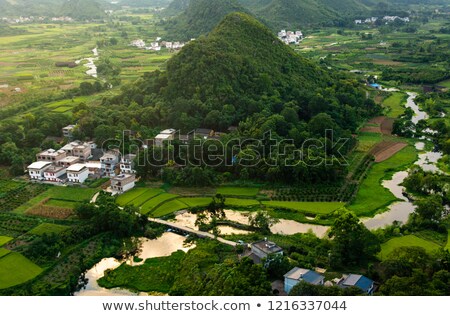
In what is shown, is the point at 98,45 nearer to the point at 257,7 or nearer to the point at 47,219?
the point at 257,7

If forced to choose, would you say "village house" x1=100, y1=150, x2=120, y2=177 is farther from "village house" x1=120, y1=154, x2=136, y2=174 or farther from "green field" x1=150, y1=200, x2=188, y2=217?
"green field" x1=150, y1=200, x2=188, y2=217

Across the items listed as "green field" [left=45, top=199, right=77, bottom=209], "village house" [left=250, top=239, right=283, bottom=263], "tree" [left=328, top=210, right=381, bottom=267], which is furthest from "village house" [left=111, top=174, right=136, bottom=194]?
"tree" [left=328, top=210, right=381, bottom=267]

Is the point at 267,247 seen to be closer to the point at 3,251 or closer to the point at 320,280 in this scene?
the point at 320,280

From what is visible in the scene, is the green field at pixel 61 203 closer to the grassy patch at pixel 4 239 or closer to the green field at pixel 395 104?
the grassy patch at pixel 4 239

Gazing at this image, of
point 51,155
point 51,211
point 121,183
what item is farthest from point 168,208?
point 51,155

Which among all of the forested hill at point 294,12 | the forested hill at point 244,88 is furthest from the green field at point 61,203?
the forested hill at point 294,12

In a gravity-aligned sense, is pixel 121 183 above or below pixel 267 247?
below
